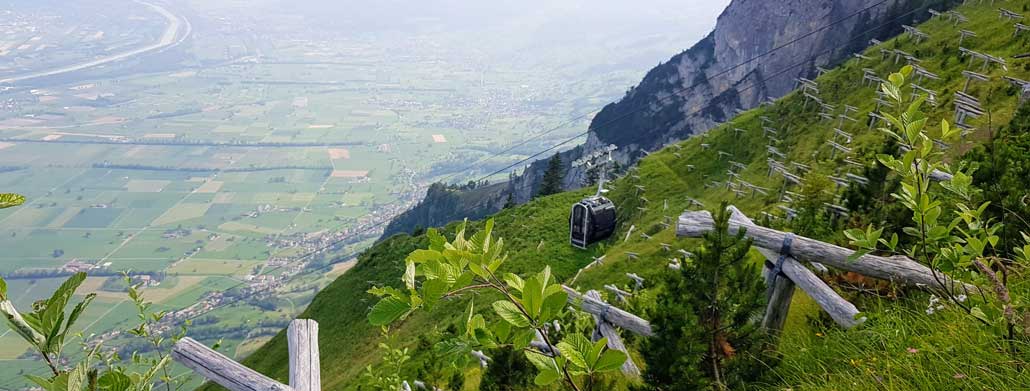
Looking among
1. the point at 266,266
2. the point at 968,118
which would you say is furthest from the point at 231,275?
the point at 968,118

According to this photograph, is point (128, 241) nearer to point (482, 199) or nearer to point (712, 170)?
point (482, 199)

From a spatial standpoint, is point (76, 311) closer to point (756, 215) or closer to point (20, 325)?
point (20, 325)

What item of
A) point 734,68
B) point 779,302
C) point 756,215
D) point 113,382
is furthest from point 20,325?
point 734,68

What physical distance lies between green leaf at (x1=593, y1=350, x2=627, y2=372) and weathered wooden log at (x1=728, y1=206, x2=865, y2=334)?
13.0 ft

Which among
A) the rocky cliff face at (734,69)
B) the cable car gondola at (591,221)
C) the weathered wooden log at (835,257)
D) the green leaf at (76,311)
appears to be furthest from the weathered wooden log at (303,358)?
the rocky cliff face at (734,69)

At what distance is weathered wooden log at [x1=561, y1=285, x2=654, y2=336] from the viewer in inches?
281

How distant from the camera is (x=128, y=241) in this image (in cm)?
16262

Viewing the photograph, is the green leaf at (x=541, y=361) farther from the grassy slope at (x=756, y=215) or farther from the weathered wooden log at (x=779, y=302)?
the weathered wooden log at (x=779, y=302)

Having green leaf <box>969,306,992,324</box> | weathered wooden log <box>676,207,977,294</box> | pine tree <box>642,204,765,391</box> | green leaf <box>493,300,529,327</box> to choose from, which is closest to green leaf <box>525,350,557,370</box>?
green leaf <box>493,300,529,327</box>

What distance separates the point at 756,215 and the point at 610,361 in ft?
50.5

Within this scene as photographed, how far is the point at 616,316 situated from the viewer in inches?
293

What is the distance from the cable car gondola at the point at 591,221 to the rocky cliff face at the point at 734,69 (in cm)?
6324

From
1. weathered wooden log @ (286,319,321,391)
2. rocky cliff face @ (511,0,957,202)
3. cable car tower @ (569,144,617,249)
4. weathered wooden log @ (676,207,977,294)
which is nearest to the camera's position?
weathered wooden log @ (286,319,321,391)

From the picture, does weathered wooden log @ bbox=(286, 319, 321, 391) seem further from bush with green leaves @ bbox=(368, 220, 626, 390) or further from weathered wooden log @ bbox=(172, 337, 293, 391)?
bush with green leaves @ bbox=(368, 220, 626, 390)
